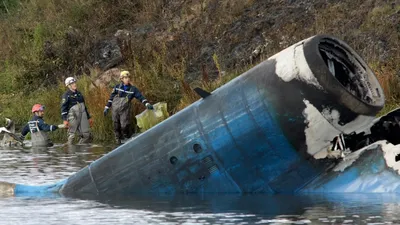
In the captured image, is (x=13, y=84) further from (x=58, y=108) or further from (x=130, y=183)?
(x=130, y=183)

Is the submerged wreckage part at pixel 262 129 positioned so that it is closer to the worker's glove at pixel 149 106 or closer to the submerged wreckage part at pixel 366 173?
the submerged wreckage part at pixel 366 173

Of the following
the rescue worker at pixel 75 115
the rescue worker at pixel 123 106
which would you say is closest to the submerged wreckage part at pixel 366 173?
the rescue worker at pixel 123 106

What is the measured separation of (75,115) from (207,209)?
1201 cm

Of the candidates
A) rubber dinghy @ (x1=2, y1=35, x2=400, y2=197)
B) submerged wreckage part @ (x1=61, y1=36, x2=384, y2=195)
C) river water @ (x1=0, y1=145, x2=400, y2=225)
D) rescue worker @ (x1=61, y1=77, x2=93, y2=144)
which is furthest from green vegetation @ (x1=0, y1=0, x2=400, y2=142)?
river water @ (x1=0, y1=145, x2=400, y2=225)

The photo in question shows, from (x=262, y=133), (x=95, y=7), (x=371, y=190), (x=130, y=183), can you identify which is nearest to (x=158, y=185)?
(x=130, y=183)

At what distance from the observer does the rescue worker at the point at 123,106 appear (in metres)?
24.7

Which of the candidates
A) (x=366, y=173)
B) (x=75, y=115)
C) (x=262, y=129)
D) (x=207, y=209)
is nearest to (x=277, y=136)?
(x=262, y=129)

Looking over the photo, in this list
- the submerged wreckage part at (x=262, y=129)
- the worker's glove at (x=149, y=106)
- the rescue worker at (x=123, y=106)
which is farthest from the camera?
the rescue worker at (x=123, y=106)

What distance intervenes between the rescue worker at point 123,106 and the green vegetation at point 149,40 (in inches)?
31.1

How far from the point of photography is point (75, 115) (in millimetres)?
25078

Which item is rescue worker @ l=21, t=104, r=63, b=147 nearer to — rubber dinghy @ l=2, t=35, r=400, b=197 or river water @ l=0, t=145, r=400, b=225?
river water @ l=0, t=145, r=400, b=225

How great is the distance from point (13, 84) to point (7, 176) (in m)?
16.4

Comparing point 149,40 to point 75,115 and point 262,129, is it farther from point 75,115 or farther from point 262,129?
point 262,129

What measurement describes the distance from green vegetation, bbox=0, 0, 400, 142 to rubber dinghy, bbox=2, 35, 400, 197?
22.2 feet
